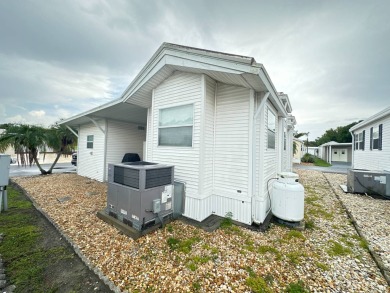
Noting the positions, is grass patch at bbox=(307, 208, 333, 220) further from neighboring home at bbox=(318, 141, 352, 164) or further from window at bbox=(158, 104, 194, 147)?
neighboring home at bbox=(318, 141, 352, 164)

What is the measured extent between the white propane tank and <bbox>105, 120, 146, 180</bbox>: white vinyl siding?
24.9ft

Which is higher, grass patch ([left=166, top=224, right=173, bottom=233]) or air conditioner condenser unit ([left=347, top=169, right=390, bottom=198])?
air conditioner condenser unit ([left=347, top=169, right=390, bottom=198])

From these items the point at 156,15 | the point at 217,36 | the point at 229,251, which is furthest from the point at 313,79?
the point at 229,251

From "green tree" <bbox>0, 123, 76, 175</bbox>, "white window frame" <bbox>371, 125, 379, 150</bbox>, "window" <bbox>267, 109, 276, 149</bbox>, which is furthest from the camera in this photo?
"green tree" <bbox>0, 123, 76, 175</bbox>

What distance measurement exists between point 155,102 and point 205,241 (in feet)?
13.0

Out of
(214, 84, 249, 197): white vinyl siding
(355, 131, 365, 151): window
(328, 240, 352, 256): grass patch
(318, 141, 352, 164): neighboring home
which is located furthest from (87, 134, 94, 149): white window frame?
(318, 141, 352, 164): neighboring home

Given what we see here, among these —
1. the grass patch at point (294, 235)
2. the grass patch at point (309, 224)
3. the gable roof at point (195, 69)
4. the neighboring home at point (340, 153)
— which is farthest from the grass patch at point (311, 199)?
the neighboring home at point (340, 153)

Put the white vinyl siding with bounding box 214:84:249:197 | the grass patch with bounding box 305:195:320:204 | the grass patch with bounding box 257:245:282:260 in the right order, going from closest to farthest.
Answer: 1. the grass patch with bounding box 257:245:282:260
2. the white vinyl siding with bounding box 214:84:249:197
3. the grass patch with bounding box 305:195:320:204

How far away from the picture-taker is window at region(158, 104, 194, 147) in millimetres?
4125

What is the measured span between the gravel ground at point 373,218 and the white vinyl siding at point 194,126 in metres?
3.63

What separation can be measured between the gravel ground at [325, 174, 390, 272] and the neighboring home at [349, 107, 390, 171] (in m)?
3.20

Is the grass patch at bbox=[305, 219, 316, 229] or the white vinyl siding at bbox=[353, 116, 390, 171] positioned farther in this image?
the white vinyl siding at bbox=[353, 116, 390, 171]

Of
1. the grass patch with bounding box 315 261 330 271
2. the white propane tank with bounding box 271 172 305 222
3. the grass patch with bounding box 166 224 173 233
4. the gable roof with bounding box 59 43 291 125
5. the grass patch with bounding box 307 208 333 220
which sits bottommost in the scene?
the grass patch with bounding box 166 224 173 233

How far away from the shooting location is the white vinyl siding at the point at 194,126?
3.93 m
